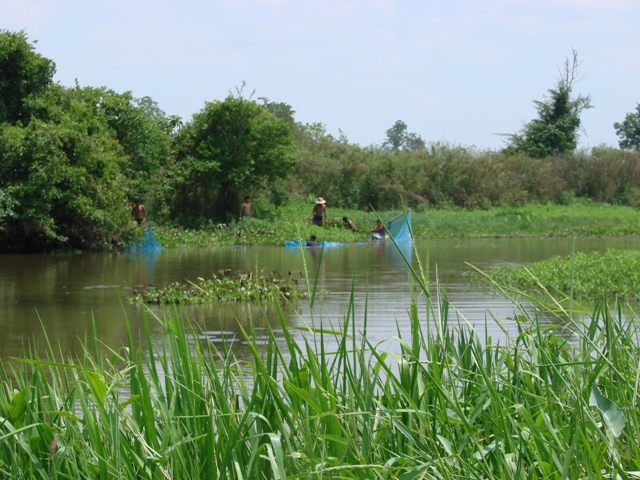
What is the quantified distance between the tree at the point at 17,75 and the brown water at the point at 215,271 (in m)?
3.52

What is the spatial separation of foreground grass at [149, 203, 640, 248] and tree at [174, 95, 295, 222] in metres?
1.43

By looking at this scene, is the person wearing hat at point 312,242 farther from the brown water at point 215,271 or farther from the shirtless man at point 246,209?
the shirtless man at point 246,209

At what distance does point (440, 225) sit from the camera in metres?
31.5

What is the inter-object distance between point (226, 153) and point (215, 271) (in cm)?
1209

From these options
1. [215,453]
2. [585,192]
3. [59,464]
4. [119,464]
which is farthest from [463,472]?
[585,192]

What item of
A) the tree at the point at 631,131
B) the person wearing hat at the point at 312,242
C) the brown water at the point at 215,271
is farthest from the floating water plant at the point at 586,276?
the tree at the point at 631,131

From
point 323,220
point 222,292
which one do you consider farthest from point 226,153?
point 222,292

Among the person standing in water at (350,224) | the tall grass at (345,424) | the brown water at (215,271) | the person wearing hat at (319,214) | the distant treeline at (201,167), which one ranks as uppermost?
the distant treeline at (201,167)

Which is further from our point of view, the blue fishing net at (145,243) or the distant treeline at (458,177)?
the distant treeline at (458,177)

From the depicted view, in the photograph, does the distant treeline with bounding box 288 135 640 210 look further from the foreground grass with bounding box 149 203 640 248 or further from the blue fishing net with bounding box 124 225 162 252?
the blue fishing net with bounding box 124 225 162 252

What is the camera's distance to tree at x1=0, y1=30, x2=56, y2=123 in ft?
71.8

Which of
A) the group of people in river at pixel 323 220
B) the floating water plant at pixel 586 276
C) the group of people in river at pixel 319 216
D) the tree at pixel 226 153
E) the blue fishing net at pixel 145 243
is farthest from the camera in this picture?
the tree at pixel 226 153

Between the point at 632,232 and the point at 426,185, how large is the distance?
9.26m

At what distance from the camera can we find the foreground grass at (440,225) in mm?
27016
